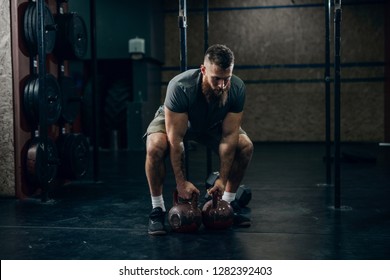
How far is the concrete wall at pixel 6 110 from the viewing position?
11.0 ft

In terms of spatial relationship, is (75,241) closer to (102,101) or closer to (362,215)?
(362,215)

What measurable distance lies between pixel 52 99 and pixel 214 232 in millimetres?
1702

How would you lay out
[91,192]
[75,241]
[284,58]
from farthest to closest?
[284,58], [91,192], [75,241]

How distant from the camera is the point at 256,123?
8.59 meters

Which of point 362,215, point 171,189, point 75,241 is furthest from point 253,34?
point 75,241

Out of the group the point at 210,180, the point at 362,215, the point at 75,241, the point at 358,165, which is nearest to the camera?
the point at 75,241

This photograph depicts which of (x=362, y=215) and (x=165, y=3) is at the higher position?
(x=165, y=3)

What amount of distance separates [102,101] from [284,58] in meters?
3.15

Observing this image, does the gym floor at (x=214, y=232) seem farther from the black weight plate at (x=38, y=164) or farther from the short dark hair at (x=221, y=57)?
the short dark hair at (x=221, y=57)

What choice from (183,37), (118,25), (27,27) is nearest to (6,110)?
(27,27)

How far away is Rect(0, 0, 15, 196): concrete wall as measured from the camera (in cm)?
337

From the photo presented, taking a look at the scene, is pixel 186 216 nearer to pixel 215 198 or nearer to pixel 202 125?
pixel 215 198

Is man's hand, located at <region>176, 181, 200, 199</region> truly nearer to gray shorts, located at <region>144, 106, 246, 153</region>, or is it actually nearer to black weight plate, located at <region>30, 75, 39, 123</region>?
gray shorts, located at <region>144, 106, 246, 153</region>

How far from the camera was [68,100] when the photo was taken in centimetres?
399
